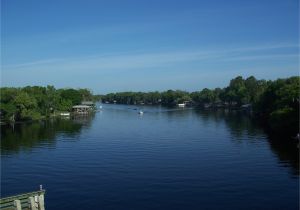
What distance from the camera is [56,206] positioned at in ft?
112

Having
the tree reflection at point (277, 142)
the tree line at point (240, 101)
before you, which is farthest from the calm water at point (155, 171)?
the tree line at point (240, 101)

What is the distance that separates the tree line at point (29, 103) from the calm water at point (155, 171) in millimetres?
37735

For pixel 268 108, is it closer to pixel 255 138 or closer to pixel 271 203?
pixel 255 138

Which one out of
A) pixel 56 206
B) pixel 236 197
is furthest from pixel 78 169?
pixel 236 197

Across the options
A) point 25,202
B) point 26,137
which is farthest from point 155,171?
point 26,137

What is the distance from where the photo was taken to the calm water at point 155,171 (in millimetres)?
35500

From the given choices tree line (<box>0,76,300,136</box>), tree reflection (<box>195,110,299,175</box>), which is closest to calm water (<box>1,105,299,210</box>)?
tree reflection (<box>195,110,299,175</box>)

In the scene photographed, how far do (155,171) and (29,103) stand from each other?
258 feet

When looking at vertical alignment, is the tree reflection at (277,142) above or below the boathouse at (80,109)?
below

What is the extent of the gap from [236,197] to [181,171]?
36.4 ft

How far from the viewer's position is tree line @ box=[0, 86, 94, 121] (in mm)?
113750

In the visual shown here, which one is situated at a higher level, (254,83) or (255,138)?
(254,83)

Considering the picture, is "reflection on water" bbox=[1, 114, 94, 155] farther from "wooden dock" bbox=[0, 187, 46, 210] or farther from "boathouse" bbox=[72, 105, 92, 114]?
"boathouse" bbox=[72, 105, 92, 114]

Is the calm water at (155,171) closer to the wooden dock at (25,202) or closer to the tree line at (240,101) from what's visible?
the tree line at (240,101)
